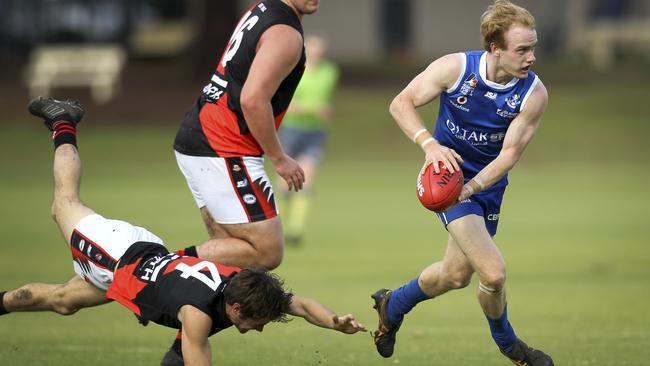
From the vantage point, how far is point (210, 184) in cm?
712

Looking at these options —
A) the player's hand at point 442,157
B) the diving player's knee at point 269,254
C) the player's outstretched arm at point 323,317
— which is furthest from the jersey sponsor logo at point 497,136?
the player's outstretched arm at point 323,317

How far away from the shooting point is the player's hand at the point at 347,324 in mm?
6012

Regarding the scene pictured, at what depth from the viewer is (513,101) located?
22.8ft

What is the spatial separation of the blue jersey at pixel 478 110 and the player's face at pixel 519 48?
0.17m

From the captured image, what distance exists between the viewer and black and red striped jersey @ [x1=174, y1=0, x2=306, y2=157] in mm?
6961

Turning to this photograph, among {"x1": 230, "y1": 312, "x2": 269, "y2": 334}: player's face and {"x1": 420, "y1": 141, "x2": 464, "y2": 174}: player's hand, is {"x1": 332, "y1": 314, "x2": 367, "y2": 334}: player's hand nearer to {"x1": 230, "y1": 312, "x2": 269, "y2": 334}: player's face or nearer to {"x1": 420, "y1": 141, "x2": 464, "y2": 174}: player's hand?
{"x1": 230, "y1": 312, "x2": 269, "y2": 334}: player's face

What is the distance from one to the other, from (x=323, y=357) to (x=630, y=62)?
29.7 m

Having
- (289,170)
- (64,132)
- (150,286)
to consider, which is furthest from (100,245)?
(289,170)

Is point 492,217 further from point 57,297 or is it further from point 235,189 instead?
point 57,297

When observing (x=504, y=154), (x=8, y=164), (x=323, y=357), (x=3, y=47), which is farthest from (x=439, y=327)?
(x=3, y=47)

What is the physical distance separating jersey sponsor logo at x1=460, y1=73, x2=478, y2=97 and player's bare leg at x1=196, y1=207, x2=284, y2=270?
1.41m

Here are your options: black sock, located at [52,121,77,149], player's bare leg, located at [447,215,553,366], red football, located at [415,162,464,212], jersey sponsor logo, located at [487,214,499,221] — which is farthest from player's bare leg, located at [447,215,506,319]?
black sock, located at [52,121,77,149]

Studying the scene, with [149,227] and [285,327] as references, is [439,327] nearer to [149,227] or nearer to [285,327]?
[285,327]

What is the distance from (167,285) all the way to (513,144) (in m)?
2.23
